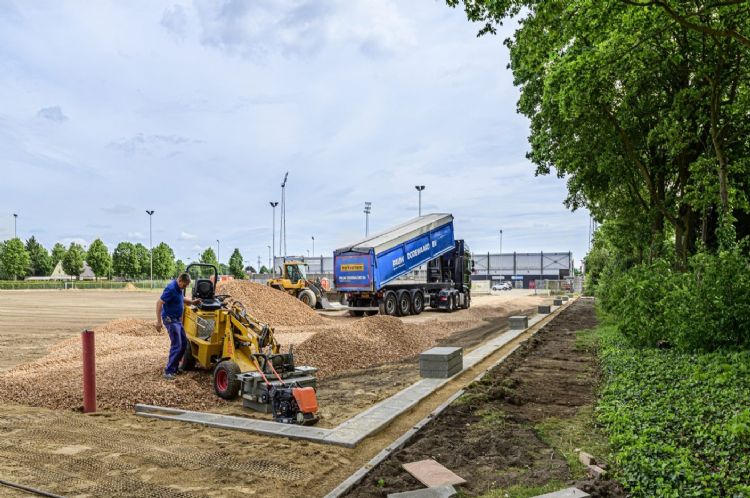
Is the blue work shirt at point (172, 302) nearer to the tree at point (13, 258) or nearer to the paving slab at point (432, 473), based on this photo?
the paving slab at point (432, 473)

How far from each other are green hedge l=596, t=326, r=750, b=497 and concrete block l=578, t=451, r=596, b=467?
0.18 meters

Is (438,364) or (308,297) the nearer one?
(438,364)

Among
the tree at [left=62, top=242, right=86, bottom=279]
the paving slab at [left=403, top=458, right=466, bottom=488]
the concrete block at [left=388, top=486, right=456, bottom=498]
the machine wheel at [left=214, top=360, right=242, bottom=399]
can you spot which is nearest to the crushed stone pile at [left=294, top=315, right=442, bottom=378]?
the machine wheel at [left=214, top=360, right=242, bottom=399]

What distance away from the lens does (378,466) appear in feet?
17.1

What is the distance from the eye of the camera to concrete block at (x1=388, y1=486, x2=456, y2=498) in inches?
169

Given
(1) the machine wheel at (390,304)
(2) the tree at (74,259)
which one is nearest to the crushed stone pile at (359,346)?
(1) the machine wheel at (390,304)

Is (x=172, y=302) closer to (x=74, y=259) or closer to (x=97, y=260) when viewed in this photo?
(x=97, y=260)

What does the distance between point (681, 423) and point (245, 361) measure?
5.79m

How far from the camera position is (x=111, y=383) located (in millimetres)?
→ 8898

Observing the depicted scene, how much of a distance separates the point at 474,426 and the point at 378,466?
1.73 m

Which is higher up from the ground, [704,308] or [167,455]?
[704,308]

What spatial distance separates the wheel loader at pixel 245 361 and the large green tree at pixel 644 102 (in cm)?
607

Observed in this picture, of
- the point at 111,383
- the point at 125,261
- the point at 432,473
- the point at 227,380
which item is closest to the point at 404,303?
the point at 111,383

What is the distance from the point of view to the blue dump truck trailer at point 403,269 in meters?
23.9
